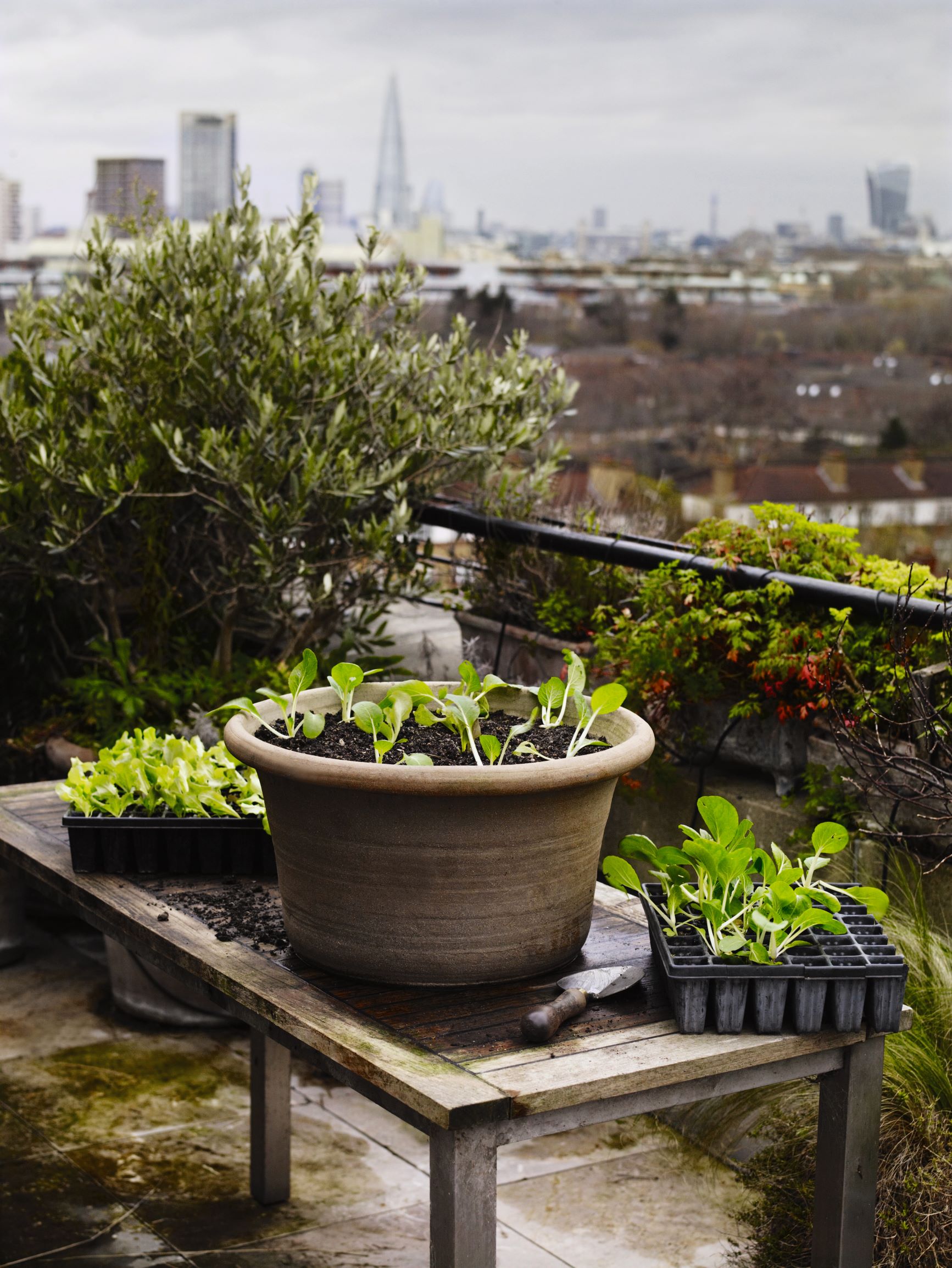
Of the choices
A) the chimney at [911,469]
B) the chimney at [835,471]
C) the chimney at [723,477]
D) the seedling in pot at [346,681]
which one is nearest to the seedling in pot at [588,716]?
the seedling in pot at [346,681]

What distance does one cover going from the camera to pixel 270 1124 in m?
2.56

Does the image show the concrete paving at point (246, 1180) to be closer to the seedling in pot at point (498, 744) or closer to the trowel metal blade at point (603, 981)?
the trowel metal blade at point (603, 981)

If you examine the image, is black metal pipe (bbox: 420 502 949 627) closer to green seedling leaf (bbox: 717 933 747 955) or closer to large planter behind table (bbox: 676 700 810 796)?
large planter behind table (bbox: 676 700 810 796)

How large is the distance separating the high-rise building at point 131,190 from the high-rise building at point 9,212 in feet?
4.36

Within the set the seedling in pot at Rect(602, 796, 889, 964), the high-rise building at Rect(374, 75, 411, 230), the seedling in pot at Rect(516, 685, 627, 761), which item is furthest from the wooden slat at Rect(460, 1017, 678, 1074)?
the high-rise building at Rect(374, 75, 411, 230)

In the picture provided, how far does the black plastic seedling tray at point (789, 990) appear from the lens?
4.82ft

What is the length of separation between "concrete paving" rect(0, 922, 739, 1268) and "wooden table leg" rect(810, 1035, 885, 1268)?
0.81 metres

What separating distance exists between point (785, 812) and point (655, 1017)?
1318 millimetres

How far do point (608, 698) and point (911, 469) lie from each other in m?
10.3

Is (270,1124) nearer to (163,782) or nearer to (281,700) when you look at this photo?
(163,782)

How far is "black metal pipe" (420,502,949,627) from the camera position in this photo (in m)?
2.48

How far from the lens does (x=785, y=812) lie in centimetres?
277

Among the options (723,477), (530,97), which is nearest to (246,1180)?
(723,477)

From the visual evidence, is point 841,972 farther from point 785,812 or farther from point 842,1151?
point 785,812
